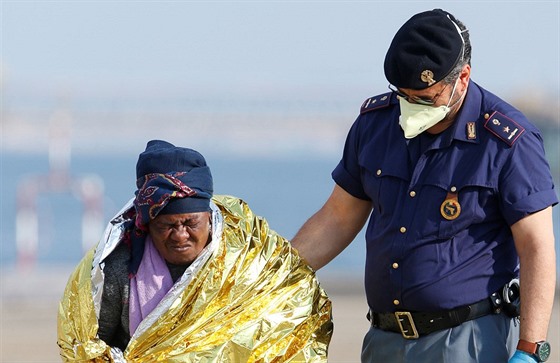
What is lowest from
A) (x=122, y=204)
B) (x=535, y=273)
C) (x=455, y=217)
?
(x=122, y=204)

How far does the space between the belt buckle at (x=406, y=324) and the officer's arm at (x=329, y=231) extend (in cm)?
46

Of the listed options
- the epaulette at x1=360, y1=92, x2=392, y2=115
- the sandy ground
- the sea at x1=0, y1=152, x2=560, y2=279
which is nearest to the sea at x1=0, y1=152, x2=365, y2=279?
the sea at x1=0, y1=152, x2=560, y2=279

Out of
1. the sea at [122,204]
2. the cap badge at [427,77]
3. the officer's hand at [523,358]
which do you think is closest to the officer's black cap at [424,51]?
the cap badge at [427,77]

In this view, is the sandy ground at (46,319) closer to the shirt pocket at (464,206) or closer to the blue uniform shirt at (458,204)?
the blue uniform shirt at (458,204)

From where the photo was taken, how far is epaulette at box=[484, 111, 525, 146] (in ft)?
12.5

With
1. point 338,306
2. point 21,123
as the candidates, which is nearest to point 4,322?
point 338,306

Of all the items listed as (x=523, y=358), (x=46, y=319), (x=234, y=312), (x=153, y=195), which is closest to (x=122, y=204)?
(x=46, y=319)

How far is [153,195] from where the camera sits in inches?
148

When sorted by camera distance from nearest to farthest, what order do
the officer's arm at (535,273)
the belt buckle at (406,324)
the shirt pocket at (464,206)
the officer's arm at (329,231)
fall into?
the officer's arm at (535,273) < the shirt pocket at (464,206) < the belt buckle at (406,324) < the officer's arm at (329,231)

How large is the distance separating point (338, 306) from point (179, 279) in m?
6.38

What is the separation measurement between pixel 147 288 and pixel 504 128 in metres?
1.25

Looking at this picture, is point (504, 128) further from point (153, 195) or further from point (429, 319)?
point (153, 195)

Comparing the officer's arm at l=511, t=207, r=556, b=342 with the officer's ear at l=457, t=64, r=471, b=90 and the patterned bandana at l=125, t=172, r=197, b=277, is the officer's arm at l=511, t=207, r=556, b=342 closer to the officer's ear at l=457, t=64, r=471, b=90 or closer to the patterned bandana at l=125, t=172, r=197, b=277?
the officer's ear at l=457, t=64, r=471, b=90

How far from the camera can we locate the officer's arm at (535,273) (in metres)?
3.73
